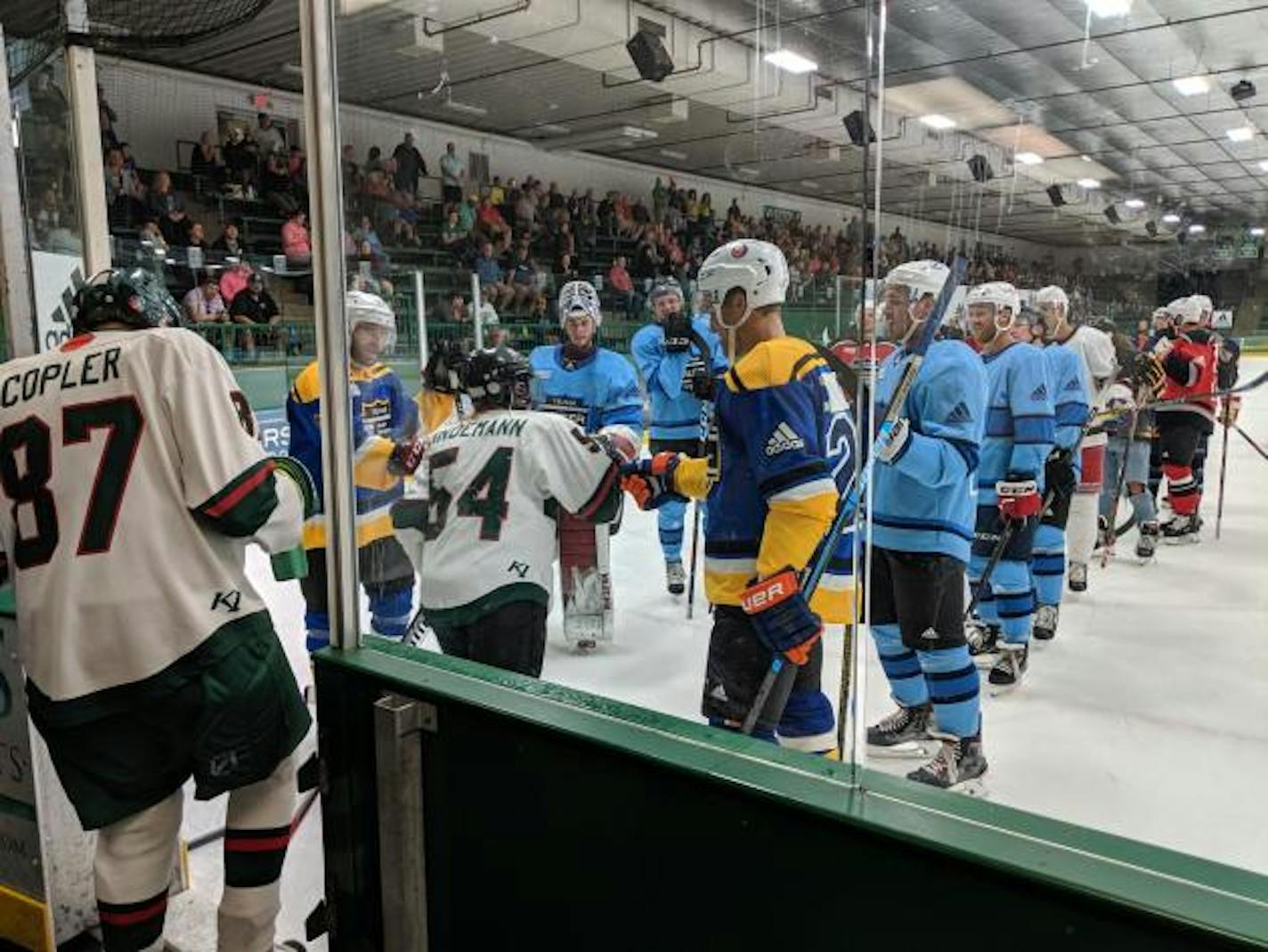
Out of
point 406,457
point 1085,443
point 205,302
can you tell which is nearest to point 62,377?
point 406,457

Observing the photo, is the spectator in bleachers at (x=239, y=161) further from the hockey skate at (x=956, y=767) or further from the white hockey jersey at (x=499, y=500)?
the hockey skate at (x=956, y=767)

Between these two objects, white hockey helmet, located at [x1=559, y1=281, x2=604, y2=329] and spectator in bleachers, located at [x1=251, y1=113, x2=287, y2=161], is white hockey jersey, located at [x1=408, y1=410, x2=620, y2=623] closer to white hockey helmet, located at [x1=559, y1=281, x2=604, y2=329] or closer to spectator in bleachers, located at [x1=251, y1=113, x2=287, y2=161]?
white hockey helmet, located at [x1=559, y1=281, x2=604, y2=329]

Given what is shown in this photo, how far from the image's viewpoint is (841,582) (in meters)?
1.42

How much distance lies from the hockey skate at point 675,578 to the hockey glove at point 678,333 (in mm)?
685

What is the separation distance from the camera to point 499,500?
176cm

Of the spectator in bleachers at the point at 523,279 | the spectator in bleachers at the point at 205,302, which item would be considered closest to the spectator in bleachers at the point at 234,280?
the spectator in bleachers at the point at 205,302

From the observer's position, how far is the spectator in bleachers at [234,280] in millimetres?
4875

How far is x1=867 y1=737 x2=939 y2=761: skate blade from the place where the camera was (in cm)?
226

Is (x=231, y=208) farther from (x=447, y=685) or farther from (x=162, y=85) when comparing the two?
(x=447, y=685)

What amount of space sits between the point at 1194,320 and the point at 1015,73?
56 centimetres

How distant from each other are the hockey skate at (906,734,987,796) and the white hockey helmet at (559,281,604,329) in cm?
131

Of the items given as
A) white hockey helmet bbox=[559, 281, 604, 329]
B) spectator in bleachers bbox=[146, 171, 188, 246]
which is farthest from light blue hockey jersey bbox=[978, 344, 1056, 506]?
spectator in bleachers bbox=[146, 171, 188, 246]

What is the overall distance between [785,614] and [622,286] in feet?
3.29

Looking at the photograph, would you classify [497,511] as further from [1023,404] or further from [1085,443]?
[1085,443]
